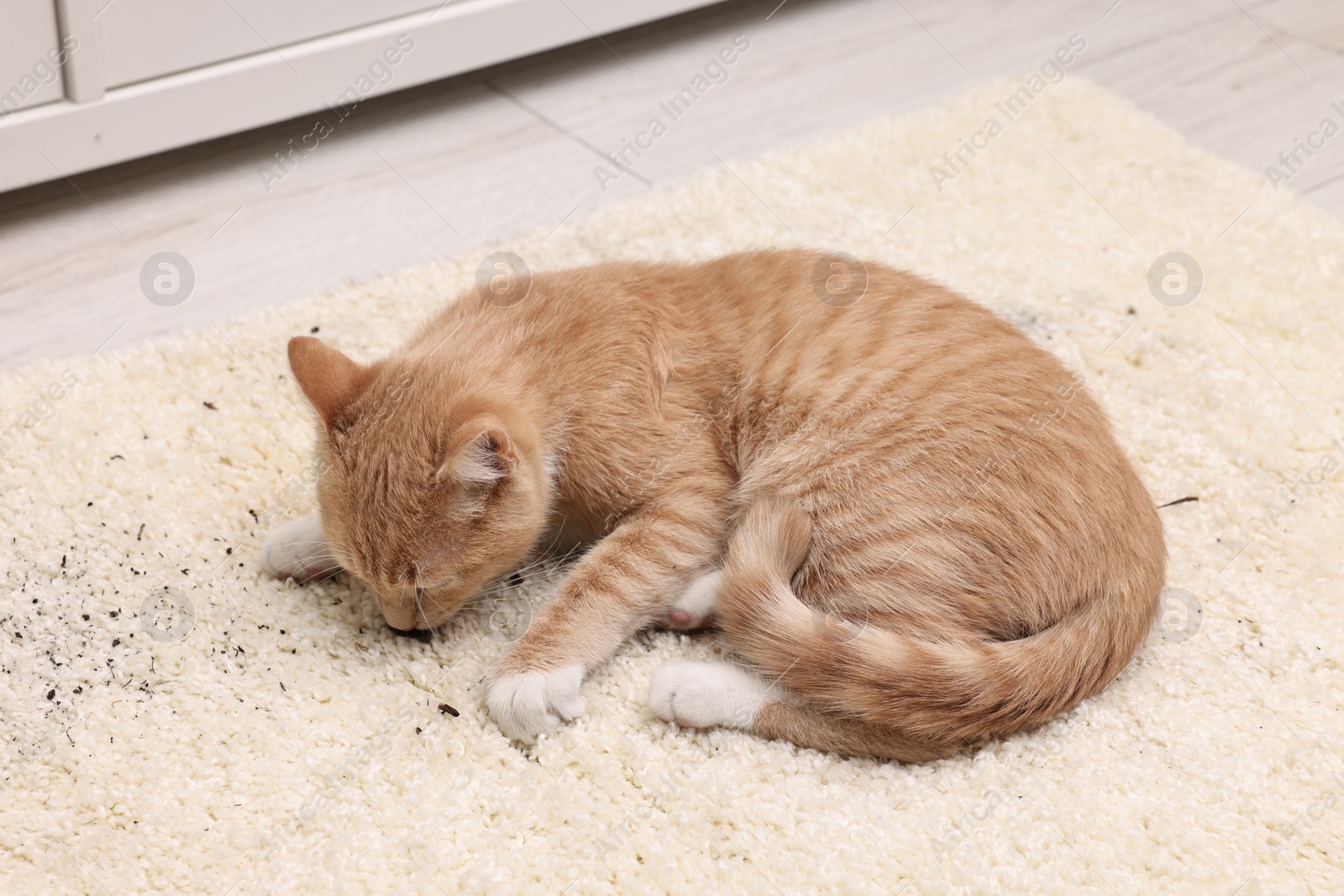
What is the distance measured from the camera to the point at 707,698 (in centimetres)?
145

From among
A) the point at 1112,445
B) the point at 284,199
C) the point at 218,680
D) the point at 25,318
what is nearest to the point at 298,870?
the point at 218,680

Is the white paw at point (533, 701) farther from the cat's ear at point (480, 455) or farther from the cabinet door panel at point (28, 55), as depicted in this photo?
the cabinet door panel at point (28, 55)

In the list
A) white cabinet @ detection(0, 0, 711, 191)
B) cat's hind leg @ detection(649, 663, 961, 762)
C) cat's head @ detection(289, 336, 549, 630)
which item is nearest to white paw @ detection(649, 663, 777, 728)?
cat's hind leg @ detection(649, 663, 961, 762)

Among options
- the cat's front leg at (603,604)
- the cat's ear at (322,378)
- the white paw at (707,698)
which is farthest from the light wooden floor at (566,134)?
the white paw at (707,698)

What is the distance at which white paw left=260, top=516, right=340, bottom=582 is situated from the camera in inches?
64.8

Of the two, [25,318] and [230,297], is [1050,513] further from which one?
[25,318]

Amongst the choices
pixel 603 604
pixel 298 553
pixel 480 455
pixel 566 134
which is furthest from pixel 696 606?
pixel 566 134

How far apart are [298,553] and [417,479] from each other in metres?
0.35

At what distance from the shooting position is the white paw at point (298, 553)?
5.40ft

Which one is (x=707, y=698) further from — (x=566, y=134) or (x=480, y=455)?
(x=566, y=134)

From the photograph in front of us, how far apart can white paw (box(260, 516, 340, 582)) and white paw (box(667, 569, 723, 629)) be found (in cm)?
48

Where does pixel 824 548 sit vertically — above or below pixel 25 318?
above

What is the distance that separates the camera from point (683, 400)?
1649 millimetres

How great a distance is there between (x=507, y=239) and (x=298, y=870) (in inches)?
57.1
